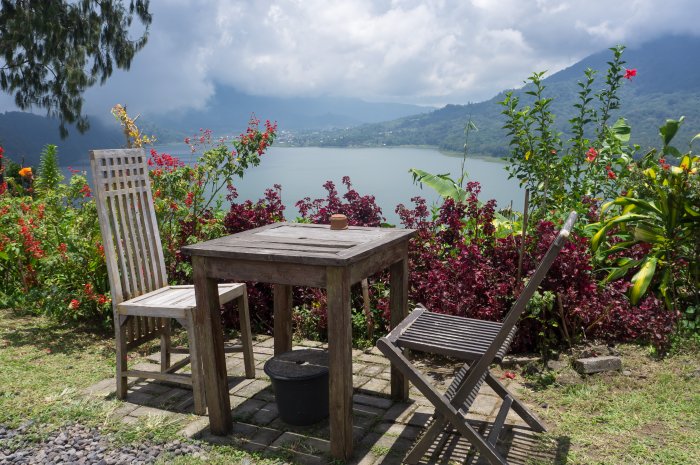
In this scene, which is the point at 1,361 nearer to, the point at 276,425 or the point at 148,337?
the point at 148,337

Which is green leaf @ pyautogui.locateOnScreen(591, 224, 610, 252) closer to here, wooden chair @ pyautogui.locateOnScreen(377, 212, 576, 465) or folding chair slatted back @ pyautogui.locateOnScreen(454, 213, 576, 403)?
wooden chair @ pyautogui.locateOnScreen(377, 212, 576, 465)

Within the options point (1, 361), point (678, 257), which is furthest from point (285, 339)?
point (678, 257)

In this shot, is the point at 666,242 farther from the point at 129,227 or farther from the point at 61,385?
the point at 61,385

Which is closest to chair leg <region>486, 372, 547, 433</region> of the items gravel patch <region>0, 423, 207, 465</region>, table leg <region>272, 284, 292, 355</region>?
table leg <region>272, 284, 292, 355</region>

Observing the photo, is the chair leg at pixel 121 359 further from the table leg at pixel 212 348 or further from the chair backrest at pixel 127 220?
the table leg at pixel 212 348

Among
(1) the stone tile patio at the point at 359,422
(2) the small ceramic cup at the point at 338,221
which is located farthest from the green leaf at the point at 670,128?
(2) the small ceramic cup at the point at 338,221

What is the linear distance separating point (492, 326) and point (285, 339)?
61.6 inches

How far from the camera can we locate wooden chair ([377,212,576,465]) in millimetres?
2684

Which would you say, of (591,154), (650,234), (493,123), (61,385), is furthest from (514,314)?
(493,123)

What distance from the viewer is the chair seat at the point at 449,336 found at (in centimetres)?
298

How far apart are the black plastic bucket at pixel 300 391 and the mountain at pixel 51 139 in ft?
8.38

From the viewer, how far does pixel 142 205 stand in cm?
426

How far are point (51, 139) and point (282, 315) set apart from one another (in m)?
16.5

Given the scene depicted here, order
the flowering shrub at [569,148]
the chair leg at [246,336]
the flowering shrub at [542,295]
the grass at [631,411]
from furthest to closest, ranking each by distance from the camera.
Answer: the flowering shrub at [569,148] → the flowering shrub at [542,295] → the chair leg at [246,336] → the grass at [631,411]
